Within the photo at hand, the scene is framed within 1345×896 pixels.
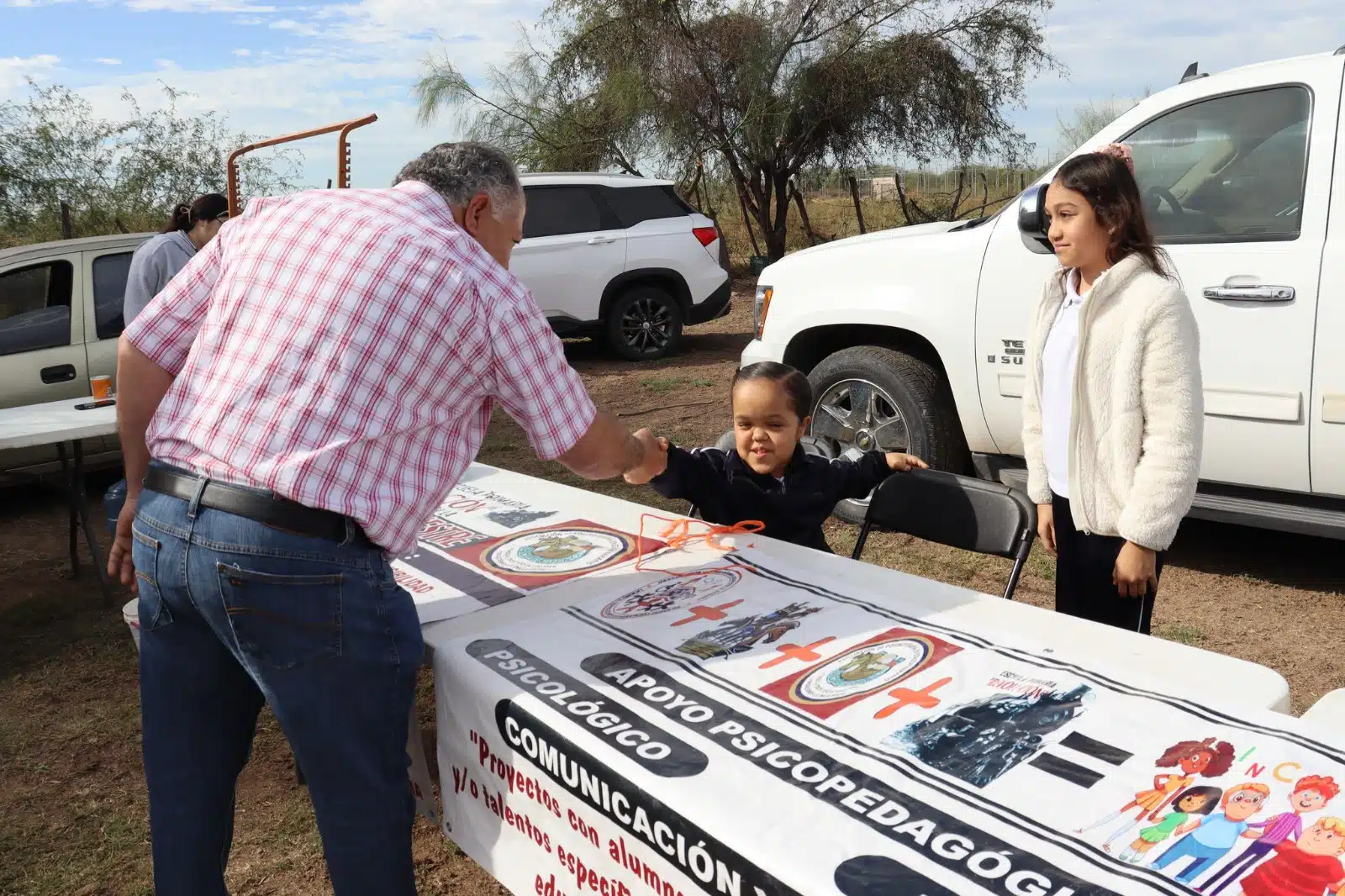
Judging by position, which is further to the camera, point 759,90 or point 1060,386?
point 759,90

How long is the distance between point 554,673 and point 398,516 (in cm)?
40


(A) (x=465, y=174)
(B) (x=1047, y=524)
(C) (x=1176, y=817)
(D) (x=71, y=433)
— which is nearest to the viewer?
(C) (x=1176, y=817)

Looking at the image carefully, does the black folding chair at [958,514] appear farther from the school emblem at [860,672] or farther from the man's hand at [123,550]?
the man's hand at [123,550]

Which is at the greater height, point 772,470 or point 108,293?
point 108,293

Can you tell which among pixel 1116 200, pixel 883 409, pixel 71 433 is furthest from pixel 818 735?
pixel 71 433

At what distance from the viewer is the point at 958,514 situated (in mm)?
3006

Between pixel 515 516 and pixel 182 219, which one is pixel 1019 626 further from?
pixel 182 219

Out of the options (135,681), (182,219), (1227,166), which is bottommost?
(135,681)

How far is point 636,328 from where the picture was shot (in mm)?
10891

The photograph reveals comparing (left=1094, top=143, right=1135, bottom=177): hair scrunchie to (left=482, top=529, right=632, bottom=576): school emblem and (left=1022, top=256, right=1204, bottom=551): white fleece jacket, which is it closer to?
(left=1022, top=256, right=1204, bottom=551): white fleece jacket

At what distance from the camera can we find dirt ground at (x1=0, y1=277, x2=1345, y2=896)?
9.36ft

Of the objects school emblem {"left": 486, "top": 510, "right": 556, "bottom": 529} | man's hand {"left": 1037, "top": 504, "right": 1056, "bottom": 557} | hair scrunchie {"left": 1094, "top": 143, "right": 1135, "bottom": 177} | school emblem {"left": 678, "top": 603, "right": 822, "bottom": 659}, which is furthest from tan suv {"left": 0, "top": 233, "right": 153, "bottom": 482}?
hair scrunchie {"left": 1094, "top": 143, "right": 1135, "bottom": 177}

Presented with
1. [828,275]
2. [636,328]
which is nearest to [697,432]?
[828,275]

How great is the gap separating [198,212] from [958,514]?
4124mm
